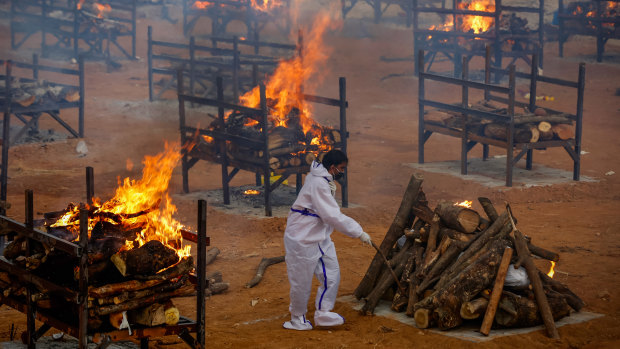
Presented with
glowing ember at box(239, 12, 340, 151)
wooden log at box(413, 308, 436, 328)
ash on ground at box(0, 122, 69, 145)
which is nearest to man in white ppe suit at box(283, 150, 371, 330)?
wooden log at box(413, 308, 436, 328)

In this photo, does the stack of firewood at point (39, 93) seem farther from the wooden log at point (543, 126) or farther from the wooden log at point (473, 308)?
the wooden log at point (473, 308)

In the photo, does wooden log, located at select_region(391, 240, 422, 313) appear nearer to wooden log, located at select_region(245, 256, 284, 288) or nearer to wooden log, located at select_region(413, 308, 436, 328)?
wooden log, located at select_region(413, 308, 436, 328)

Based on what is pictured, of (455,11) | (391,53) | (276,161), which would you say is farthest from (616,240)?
(391,53)

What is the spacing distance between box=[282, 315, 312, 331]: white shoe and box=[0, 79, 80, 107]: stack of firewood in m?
12.6

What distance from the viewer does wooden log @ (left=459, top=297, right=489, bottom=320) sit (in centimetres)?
751

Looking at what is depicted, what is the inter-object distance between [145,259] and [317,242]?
2306 millimetres

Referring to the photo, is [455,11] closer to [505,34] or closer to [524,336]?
[505,34]

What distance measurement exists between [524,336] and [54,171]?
12668 mm

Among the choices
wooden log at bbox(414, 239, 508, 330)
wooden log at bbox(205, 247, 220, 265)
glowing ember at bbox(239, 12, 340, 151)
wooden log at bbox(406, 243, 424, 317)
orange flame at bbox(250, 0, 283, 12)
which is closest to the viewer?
wooden log at bbox(414, 239, 508, 330)

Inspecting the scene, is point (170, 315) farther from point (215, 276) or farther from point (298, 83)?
point (298, 83)

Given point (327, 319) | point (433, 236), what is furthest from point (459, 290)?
point (327, 319)

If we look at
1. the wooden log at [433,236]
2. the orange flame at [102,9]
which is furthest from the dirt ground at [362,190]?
the orange flame at [102,9]

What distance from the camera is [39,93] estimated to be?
19031mm

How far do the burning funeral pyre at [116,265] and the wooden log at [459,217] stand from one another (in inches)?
115
